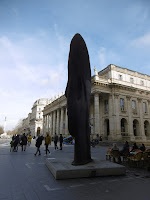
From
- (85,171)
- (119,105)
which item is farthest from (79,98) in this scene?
(119,105)

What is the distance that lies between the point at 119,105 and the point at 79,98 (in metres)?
26.0

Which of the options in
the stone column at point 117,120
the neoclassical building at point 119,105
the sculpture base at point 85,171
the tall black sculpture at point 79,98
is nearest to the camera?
the sculpture base at point 85,171

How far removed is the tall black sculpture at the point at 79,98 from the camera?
5.87 meters

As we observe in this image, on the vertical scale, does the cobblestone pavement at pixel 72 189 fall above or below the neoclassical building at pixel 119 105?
below

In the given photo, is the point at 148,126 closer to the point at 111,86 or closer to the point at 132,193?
the point at 111,86

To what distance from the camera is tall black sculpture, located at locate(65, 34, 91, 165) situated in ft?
19.3

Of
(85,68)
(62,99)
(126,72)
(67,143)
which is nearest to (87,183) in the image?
(85,68)

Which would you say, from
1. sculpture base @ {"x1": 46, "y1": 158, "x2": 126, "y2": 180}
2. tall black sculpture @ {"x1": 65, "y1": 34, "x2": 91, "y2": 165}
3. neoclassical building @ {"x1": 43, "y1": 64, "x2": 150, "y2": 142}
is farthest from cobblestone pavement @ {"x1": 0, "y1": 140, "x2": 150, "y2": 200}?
neoclassical building @ {"x1": 43, "y1": 64, "x2": 150, "y2": 142}

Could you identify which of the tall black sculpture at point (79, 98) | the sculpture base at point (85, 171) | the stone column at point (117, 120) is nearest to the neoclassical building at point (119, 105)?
the stone column at point (117, 120)

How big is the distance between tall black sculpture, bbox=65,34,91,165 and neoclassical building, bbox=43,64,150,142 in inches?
846

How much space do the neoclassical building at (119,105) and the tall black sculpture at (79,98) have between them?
21476 mm

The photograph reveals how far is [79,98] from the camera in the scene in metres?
6.25

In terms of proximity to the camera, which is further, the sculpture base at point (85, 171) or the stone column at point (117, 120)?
the stone column at point (117, 120)

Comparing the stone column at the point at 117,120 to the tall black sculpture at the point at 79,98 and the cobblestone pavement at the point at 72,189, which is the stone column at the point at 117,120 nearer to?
the tall black sculpture at the point at 79,98
